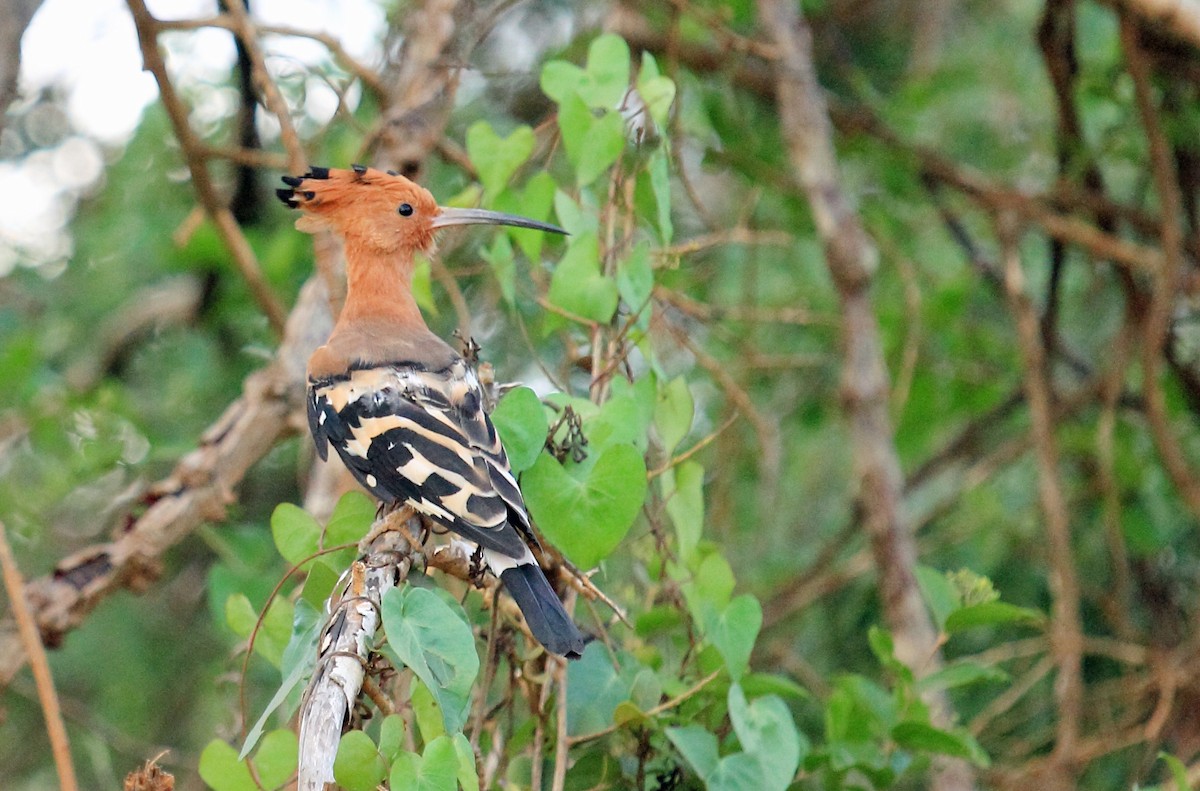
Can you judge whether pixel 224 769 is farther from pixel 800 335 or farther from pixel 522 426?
pixel 800 335

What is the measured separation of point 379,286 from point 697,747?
130cm

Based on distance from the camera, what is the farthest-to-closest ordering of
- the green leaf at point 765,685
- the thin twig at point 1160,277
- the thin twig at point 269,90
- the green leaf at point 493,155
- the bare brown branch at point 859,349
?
the thin twig at point 1160,277
the bare brown branch at point 859,349
the thin twig at point 269,90
the green leaf at point 493,155
the green leaf at point 765,685

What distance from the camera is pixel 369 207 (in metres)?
2.78

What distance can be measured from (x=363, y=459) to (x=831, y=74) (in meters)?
2.72

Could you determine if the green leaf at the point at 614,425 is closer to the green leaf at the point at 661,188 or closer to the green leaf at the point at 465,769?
the green leaf at the point at 661,188

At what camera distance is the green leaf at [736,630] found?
6.52ft

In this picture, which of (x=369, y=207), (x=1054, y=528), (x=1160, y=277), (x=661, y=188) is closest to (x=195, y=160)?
(x=369, y=207)

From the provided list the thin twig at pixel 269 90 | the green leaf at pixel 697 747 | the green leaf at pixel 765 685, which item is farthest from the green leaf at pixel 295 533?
the thin twig at pixel 269 90

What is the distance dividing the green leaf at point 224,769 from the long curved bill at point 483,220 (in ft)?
3.22

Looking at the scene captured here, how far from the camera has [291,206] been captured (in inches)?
110

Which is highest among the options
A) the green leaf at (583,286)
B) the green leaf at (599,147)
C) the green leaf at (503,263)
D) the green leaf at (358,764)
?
the green leaf at (599,147)

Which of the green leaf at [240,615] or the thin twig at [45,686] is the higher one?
the thin twig at [45,686]


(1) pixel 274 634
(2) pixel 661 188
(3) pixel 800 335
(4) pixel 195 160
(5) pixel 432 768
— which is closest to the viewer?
(5) pixel 432 768

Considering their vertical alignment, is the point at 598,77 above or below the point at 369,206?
above
